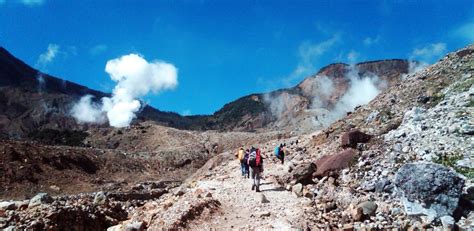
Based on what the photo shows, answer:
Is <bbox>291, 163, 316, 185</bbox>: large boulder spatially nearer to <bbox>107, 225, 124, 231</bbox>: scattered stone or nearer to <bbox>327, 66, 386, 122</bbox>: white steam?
<bbox>107, 225, 124, 231</bbox>: scattered stone

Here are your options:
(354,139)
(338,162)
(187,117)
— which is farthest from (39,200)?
(187,117)

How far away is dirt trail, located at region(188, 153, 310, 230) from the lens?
38.3ft

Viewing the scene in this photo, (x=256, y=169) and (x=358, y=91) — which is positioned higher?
(x=358, y=91)

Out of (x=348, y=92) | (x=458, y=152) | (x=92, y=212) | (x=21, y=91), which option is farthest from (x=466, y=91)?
(x=21, y=91)

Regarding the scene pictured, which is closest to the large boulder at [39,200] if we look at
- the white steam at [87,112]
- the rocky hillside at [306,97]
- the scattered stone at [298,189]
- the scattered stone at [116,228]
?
the scattered stone at [116,228]

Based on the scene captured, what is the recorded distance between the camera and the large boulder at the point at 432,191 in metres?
10.8

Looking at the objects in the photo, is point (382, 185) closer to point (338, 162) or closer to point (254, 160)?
point (338, 162)

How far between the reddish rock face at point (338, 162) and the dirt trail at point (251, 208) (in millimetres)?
1409

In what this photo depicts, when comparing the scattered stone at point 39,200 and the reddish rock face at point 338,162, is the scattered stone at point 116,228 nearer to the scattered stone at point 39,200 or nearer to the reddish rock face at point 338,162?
the scattered stone at point 39,200

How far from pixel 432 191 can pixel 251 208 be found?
15.6ft

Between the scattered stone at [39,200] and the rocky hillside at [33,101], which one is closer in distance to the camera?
the scattered stone at [39,200]

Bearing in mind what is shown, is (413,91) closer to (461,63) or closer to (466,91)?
(461,63)

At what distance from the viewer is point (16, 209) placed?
12992 millimetres

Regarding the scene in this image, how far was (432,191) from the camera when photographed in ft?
36.3
